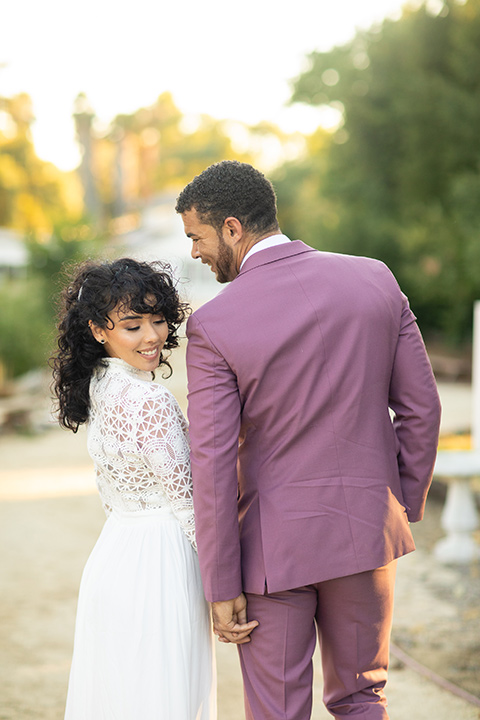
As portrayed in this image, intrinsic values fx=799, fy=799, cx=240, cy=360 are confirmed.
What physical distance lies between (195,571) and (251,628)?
0.25m

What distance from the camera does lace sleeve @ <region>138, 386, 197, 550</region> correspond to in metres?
2.20

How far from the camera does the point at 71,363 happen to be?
2.41 metres

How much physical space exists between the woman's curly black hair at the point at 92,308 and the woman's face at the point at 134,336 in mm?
21

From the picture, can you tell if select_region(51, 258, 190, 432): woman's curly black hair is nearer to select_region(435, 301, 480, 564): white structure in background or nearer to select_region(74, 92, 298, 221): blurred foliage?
select_region(435, 301, 480, 564): white structure in background

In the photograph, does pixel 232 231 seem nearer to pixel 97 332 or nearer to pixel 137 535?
pixel 97 332

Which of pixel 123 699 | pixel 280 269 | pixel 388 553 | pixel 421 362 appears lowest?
pixel 123 699

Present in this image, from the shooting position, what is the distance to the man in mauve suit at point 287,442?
2.09m

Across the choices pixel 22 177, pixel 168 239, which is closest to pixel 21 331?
pixel 168 239

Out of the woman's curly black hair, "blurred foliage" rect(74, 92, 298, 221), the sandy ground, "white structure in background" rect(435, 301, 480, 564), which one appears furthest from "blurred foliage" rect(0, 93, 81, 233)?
the woman's curly black hair

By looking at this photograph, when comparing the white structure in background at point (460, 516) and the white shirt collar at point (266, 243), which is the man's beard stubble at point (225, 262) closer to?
the white shirt collar at point (266, 243)

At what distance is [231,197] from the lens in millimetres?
2152

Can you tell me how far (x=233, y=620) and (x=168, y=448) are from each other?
0.50m

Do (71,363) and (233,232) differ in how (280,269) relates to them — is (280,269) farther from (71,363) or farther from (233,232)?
(71,363)

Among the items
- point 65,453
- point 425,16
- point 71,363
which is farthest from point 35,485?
point 425,16
